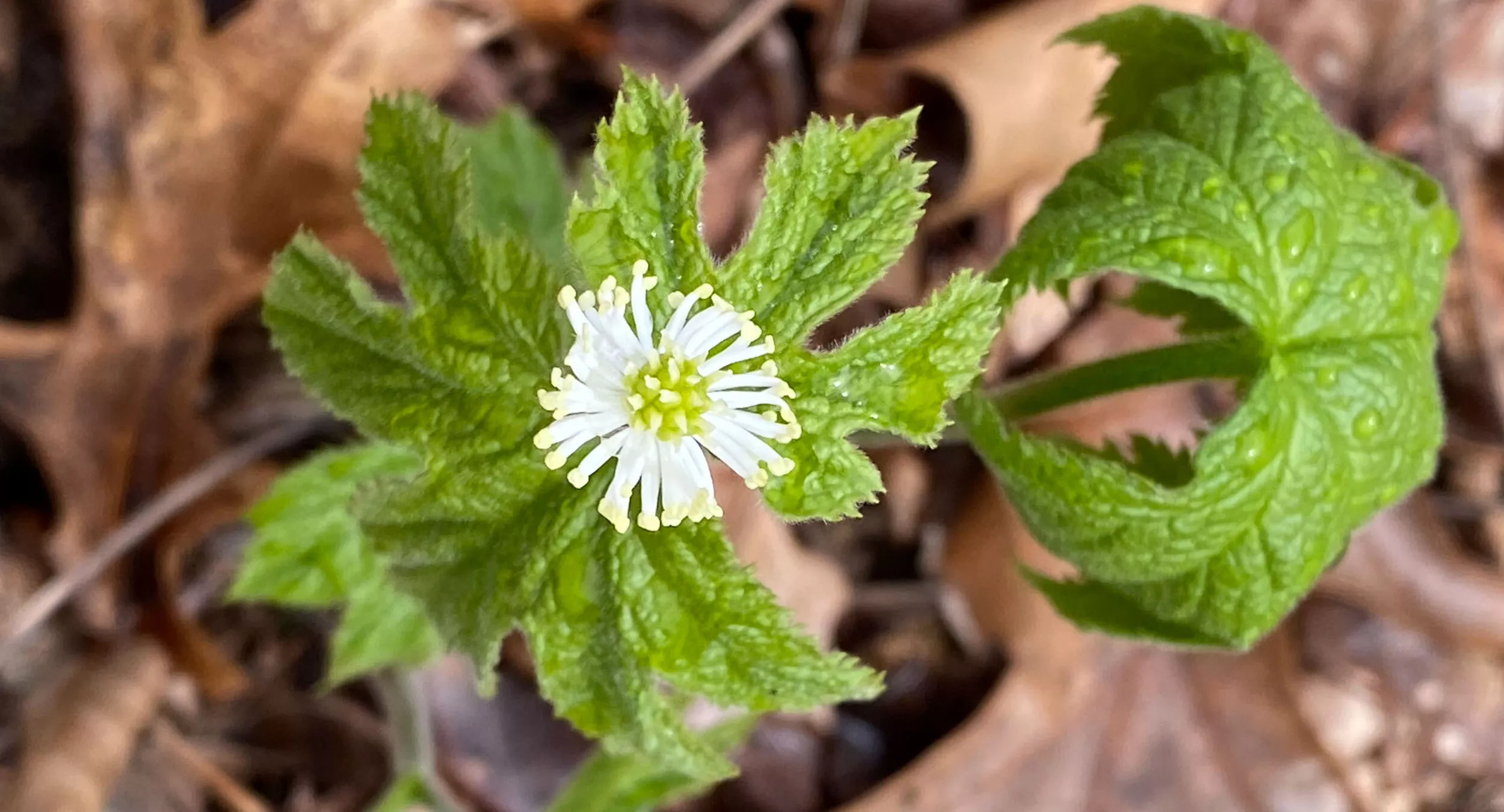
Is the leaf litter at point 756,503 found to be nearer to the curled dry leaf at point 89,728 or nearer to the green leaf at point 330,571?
the curled dry leaf at point 89,728

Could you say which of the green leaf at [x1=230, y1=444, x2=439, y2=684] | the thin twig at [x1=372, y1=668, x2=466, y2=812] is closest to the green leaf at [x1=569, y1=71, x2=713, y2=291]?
the green leaf at [x1=230, y1=444, x2=439, y2=684]

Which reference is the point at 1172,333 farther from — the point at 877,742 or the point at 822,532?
the point at 877,742

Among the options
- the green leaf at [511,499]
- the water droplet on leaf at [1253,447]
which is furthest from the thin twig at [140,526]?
the water droplet on leaf at [1253,447]

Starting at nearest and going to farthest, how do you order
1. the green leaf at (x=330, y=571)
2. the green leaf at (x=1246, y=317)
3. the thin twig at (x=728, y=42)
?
the green leaf at (x=1246, y=317) → the green leaf at (x=330, y=571) → the thin twig at (x=728, y=42)

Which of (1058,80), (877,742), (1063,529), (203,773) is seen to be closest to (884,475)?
(877,742)

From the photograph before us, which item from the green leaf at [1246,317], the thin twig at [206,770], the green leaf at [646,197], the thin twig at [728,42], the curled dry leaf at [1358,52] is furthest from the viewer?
the curled dry leaf at [1358,52]
